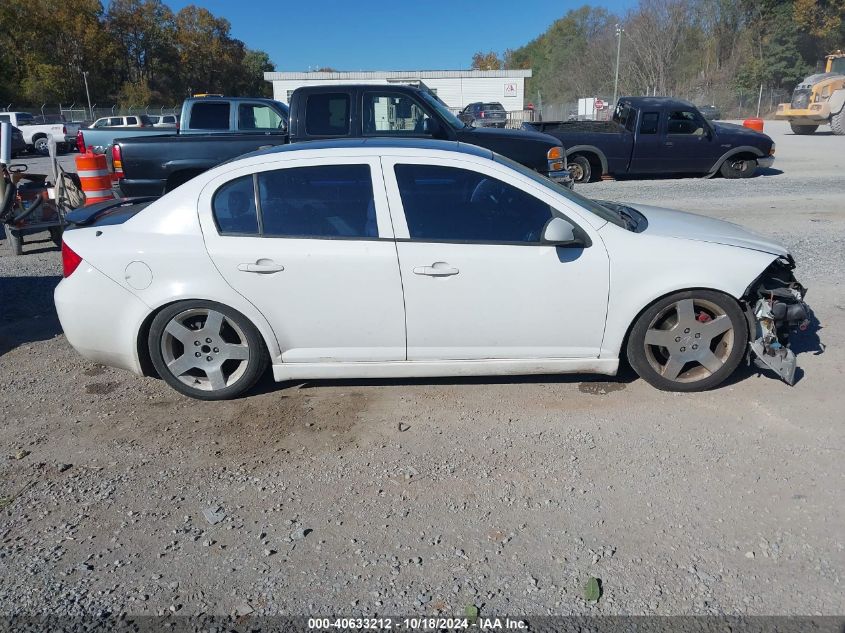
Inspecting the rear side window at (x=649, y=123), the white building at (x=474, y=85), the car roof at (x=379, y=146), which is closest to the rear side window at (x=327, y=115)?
the car roof at (x=379, y=146)

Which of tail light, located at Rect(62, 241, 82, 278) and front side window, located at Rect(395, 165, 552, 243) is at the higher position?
front side window, located at Rect(395, 165, 552, 243)

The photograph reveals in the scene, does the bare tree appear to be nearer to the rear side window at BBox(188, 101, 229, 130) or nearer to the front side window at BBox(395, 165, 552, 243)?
the rear side window at BBox(188, 101, 229, 130)

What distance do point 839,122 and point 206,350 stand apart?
3401 cm

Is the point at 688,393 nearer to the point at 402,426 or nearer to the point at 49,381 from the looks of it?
the point at 402,426

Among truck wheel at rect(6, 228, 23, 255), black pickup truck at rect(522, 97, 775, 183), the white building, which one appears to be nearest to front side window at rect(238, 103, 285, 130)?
truck wheel at rect(6, 228, 23, 255)

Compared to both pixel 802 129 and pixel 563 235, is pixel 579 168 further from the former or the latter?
pixel 802 129

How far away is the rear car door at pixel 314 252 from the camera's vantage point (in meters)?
3.87

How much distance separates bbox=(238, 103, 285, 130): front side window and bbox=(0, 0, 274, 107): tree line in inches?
1948

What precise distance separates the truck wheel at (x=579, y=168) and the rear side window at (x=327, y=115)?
6830 mm

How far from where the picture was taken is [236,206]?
13.1 feet

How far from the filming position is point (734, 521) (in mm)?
2916

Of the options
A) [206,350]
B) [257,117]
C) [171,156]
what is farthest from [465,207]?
[257,117]

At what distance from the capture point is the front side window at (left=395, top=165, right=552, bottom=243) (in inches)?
153

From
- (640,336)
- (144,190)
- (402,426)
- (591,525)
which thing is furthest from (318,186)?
(144,190)
